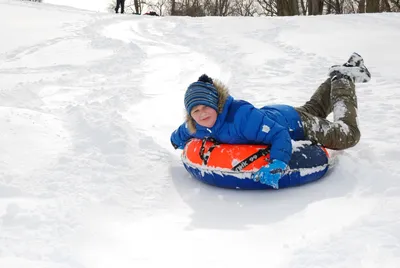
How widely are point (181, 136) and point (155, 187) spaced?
19.9 inches

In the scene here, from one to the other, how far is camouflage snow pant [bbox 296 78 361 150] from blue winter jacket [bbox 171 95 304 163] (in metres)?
0.16

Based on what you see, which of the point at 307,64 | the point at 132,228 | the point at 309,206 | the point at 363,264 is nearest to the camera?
the point at 363,264

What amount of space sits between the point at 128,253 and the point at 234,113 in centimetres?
116

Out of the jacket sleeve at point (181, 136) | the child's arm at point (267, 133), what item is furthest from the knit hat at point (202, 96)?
the jacket sleeve at point (181, 136)

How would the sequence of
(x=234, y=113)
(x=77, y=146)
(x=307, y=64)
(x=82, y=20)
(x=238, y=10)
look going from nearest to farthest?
1. (x=234, y=113)
2. (x=77, y=146)
3. (x=307, y=64)
4. (x=82, y=20)
5. (x=238, y=10)

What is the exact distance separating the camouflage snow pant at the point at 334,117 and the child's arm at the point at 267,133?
Result: 44 cm

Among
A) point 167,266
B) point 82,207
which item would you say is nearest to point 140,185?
point 82,207

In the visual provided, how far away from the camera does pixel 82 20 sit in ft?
39.5

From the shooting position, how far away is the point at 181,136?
3.34 metres

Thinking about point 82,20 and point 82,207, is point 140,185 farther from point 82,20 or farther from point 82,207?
point 82,20

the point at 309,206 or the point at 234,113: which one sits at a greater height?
the point at 234,113

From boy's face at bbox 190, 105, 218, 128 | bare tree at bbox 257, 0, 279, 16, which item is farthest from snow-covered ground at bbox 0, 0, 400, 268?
bare tree at bbox 257, 0, 279, 16

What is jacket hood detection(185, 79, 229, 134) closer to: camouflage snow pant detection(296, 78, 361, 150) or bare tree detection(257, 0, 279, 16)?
camouflage snow pant detection(296, 78, 361, 150)

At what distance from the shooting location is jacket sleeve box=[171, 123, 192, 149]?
3.28 metres
